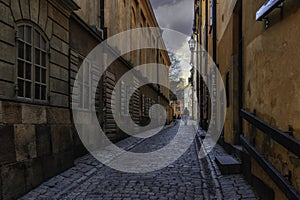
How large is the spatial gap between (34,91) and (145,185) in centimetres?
269

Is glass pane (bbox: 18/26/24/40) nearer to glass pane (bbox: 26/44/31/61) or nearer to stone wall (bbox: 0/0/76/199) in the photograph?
stone wall (bbox: 0/0/76/199)

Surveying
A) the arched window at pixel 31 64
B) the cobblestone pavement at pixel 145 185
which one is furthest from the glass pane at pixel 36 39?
the cobblestone pavement at pixel 145 185

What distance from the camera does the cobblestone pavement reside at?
19.2 feet

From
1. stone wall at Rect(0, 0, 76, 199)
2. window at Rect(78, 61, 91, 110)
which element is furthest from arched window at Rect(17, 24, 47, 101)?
window at Rect(78, 61, 91, 110)

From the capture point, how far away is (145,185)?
6738 millimetres

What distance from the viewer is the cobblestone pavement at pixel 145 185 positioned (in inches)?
230

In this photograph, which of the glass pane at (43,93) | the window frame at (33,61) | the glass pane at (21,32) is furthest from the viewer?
the glass pane at (43,93)

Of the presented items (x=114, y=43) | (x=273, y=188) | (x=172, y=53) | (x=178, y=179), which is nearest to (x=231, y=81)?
(x=178, y=179)

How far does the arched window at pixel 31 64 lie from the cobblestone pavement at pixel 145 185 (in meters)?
1.67

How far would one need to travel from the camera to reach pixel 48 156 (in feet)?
22.7

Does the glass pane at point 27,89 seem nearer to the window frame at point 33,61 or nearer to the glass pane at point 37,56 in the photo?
the window frame at point 33,61

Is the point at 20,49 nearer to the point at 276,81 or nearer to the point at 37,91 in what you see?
the point at 37,91

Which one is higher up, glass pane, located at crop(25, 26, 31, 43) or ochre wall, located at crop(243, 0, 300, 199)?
glass pane, located at crop(25, 26, 31, 43)

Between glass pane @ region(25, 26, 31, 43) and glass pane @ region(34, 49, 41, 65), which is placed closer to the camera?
glass pane @ region(25, 26, 31, 43)
